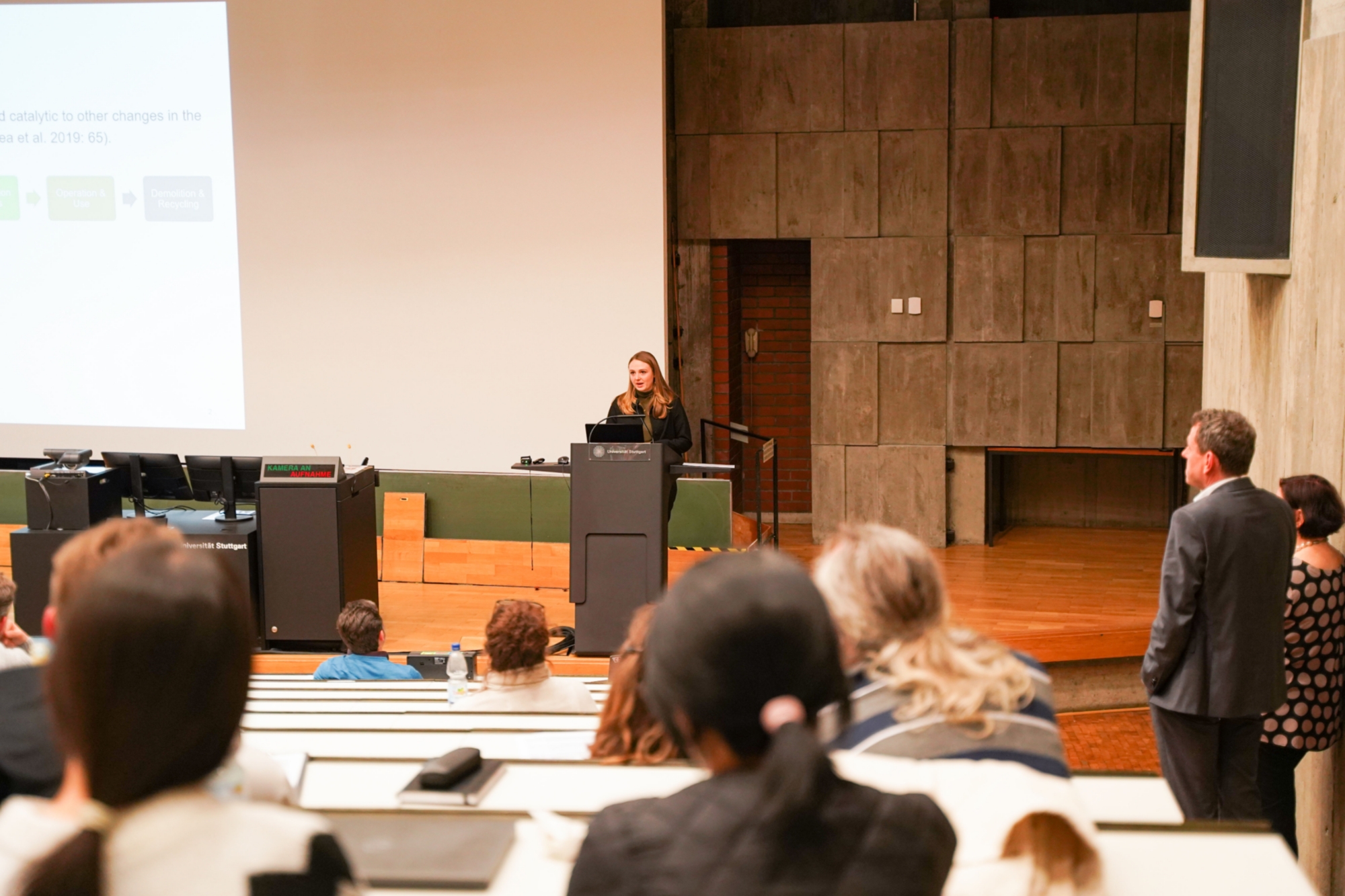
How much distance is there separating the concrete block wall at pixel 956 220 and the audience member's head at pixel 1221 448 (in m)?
5.46

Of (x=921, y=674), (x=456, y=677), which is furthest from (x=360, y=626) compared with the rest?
(x=921, y=674)

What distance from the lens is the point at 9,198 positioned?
8555mm

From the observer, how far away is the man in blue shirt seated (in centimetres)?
475

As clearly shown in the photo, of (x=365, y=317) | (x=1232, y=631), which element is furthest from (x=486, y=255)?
(x=1232, y=631)

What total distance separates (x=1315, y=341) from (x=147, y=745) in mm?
3713

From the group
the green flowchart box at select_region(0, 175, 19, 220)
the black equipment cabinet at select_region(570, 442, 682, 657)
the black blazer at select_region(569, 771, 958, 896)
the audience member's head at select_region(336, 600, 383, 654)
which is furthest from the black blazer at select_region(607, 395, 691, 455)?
the black blazer at select_region(569, 771, 958, 896)

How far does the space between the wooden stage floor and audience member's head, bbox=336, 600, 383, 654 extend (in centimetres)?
151

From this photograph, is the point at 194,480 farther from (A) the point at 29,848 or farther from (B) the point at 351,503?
(A) the point at 29,848

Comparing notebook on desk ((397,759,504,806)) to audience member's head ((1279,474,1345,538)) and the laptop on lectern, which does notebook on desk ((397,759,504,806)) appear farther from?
the laptop on lectern

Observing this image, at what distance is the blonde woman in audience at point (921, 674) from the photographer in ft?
5.05

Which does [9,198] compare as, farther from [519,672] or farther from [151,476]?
[519,672]

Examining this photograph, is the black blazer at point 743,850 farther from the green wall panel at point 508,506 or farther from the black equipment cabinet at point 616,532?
the green wall panel at point 508,506

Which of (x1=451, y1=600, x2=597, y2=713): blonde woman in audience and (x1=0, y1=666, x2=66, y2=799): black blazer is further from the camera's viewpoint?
(x1=451, y1=600, x2=597, y2=713): blonde woman in audience

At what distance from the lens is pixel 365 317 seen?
28.6 feet
